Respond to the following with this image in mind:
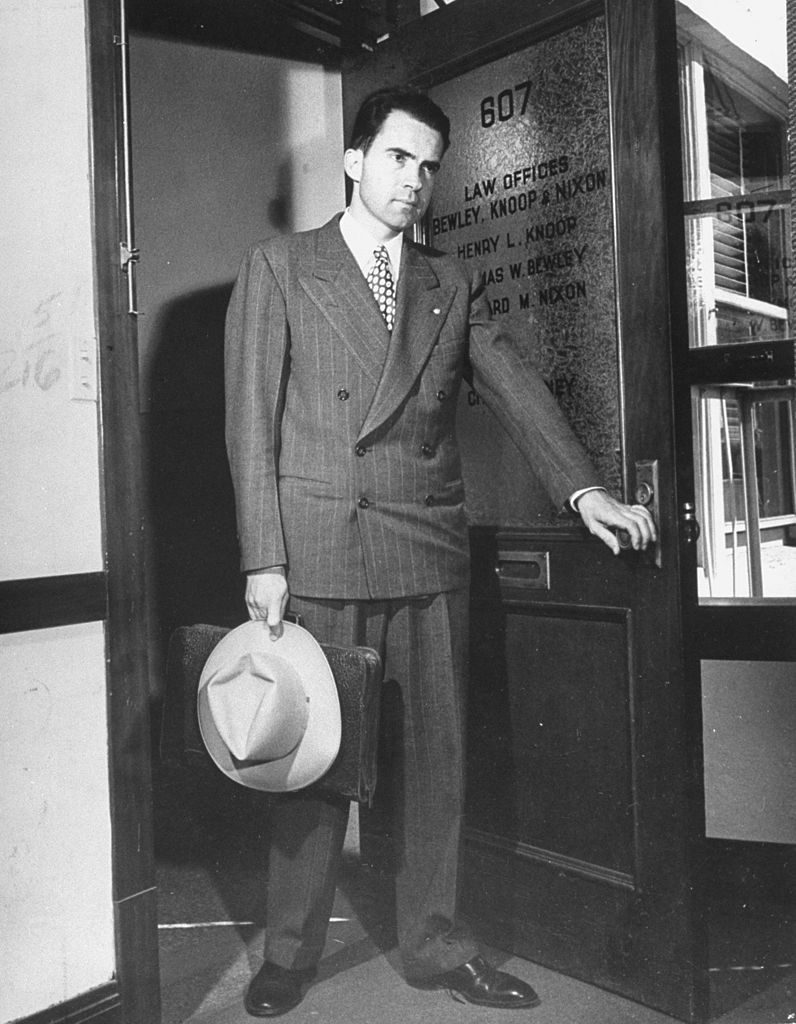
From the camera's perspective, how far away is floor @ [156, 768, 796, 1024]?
208 centimetres

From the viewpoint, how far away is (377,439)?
2.08 meters

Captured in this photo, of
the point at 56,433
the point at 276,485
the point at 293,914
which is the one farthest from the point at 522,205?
the point at 293,914

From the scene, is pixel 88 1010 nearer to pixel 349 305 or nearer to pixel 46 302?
pixel 46 302

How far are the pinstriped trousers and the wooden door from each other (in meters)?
0.23

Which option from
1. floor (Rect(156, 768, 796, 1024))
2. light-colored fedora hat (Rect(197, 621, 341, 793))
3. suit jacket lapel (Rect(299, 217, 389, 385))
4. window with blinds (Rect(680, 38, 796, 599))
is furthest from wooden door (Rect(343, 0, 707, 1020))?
light-colored fedora hat (Rect(197, 621, 341, 793))

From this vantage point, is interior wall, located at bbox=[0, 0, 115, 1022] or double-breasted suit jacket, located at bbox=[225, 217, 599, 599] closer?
interior wall, located at bbox=[0, 0, 115, 1022]

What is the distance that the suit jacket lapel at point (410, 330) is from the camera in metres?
2.07

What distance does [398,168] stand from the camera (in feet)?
6.96

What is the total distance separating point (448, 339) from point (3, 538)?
1.01 m

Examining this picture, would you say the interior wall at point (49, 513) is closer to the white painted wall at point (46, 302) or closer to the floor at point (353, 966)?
the white painted wall at point (46, 302)

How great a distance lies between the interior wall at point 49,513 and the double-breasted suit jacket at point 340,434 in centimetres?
34

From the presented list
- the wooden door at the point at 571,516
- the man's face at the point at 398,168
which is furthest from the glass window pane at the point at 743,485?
the man's face at the point at 398,168

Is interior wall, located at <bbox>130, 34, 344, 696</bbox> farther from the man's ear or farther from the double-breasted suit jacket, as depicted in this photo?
the double-breasted suit jacket

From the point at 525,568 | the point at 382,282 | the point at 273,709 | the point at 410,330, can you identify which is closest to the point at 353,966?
the point at 273,709
